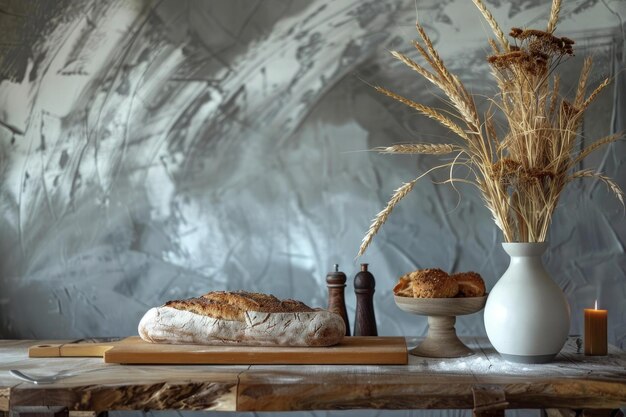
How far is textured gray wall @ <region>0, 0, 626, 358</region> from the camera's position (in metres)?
2.49

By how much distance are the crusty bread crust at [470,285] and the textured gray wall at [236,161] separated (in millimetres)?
645

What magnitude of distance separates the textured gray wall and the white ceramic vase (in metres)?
0.74

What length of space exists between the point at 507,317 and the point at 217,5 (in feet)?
4.94

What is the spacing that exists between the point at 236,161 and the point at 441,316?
1029 mm

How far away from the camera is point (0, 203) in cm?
273

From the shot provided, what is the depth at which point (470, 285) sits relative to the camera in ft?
6.07

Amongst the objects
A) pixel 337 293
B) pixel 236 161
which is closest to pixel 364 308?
pixel 337 293

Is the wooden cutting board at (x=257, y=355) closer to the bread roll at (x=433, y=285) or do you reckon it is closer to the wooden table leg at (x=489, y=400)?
the bread roll at (x=433, y=285)

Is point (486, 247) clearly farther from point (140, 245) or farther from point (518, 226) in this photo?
point (140, 245)

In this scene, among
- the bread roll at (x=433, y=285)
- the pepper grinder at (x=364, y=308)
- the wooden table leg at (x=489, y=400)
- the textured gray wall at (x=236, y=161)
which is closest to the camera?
the wooden table leg at (x=489, y=400)

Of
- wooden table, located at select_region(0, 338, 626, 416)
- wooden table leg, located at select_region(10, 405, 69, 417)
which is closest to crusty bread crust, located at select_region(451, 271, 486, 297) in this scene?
wooden table, located at select_region(0, 338, 626, 416)

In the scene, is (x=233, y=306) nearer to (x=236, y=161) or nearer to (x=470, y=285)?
(x=470, y=285)

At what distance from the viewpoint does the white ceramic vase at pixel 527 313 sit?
171 cm

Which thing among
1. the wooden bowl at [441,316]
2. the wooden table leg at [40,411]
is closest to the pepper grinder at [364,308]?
the wooden bowl at [441,316]
